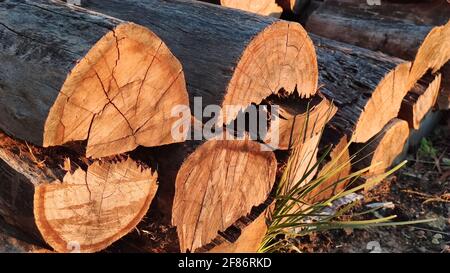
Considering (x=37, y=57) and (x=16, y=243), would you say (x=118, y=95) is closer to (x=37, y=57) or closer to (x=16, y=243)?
(x=37, y=57)

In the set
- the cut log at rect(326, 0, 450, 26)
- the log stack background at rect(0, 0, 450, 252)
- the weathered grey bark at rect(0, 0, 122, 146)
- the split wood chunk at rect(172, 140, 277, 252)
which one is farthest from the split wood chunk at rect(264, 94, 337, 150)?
the cut log at rect(326, 0, 450, 26)

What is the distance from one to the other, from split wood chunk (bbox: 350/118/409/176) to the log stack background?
169 millimetres

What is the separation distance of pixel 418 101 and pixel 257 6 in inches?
50.1

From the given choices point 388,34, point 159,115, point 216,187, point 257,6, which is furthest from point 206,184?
point 388,34

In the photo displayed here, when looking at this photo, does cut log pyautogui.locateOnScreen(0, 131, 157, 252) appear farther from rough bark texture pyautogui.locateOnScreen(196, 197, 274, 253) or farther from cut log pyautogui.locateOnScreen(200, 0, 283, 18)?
cut log pyautogui.locateOnScreen(200, 0, 283, 18)

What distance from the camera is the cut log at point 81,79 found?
1493mm

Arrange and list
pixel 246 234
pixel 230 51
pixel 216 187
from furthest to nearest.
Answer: pixel 246 234 → pixel 216 187 → pixel 230 51

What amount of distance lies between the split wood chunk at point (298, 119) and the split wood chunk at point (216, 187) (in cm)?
12

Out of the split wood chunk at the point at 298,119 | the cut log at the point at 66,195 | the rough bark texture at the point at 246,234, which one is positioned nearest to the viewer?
the cut log at the point at 66,195

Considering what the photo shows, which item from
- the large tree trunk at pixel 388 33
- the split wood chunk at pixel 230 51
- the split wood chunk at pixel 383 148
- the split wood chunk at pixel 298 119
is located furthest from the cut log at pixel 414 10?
the split wood chunk at pixel 230 51

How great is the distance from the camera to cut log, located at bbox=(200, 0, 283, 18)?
117 inches

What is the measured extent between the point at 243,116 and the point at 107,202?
26.8 inches

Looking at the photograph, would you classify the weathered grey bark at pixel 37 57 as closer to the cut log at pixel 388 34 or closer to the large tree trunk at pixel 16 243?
the large tree trunk at pixel 16 243

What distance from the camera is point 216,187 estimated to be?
2105 millimetres
